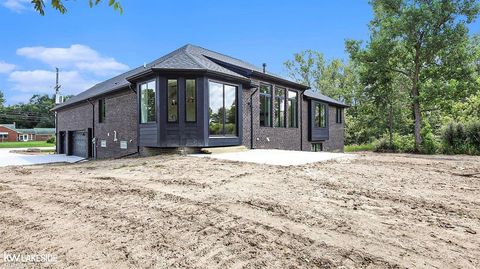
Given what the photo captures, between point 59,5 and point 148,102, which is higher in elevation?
point 148,102

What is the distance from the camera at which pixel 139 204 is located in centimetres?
487

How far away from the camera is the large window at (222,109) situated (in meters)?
12.0

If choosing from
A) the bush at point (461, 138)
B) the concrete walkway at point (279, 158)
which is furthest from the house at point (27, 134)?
the bush at point (461, 138)

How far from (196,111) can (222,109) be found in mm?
1322

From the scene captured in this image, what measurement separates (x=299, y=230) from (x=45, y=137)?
7769cm

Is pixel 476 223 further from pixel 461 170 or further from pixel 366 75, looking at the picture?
pixel 366 75

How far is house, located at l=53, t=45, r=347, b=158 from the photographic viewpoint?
11461 millimetres

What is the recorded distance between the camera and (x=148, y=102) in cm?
1220

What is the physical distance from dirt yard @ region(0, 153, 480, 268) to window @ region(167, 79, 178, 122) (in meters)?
4.85

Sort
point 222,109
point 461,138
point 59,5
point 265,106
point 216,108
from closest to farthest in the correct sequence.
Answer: point 59,5 → point 216,108 → point 222,109 → point 265,106 → point 461,138

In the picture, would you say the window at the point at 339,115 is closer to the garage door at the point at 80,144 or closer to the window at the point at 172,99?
the window at the point at 172,99

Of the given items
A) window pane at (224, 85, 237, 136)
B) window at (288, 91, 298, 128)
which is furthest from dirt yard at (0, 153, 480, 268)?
window at (288, 91, 298, 128)

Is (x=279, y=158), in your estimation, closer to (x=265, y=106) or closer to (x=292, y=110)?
(x=265, y=106)

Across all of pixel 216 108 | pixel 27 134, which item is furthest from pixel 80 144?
pixel 27 134
